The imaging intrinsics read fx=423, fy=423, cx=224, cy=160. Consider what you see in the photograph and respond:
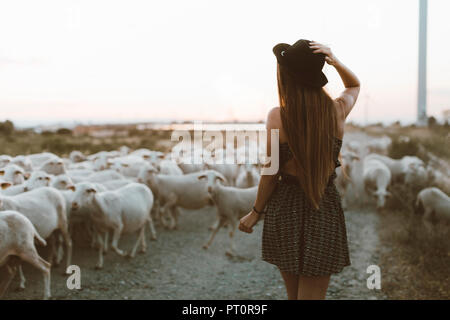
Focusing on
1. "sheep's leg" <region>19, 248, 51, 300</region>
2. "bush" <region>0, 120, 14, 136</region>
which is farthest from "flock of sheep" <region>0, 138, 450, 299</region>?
"bush" <region>0, 120, 14, 136</region>

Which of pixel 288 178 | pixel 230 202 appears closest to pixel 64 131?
pixel 230 202

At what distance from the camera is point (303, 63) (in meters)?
2.54

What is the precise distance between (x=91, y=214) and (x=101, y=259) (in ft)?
2.64

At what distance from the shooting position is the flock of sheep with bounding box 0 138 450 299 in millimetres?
5648

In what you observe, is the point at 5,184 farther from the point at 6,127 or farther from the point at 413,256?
the point at 6,127

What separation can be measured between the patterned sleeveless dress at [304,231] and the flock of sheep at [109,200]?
1.23m

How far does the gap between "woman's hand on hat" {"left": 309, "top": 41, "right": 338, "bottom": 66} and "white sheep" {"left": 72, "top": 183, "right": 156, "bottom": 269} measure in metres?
5.32

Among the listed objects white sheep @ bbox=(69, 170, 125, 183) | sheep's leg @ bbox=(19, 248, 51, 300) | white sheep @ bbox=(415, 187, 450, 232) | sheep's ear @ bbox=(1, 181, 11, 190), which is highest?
sheep's ear @ bbox=(1, 181, 11, 190)

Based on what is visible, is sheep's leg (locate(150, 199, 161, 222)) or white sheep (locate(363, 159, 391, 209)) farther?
white sheep (locate(363, 159, 391, 209))

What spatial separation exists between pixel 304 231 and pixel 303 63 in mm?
1025

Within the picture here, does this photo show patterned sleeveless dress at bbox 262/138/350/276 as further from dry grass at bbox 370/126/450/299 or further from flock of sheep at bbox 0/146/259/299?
flock of sheep at bbox 0/146/259/299

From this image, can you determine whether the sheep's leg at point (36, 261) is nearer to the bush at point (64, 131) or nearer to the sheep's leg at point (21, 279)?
the sheep's leg at point (21, 279)

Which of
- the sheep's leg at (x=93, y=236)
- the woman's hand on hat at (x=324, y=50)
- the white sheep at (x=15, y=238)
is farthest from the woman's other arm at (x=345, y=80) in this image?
the sheep's leg at (x=93, y=236)
